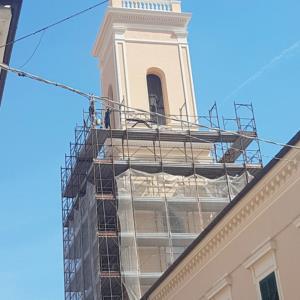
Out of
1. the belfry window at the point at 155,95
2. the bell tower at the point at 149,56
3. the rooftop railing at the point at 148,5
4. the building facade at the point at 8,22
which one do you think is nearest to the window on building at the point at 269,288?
the building facade at the point at 8,22

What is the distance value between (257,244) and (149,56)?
74.7 feet

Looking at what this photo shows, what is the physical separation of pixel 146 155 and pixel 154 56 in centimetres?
626

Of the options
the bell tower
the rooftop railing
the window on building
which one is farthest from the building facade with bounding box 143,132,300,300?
the rooftop railing

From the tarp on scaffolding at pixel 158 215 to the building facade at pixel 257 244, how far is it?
32.3 ft

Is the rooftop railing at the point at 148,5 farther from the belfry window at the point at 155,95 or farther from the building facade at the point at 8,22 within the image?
the building facade at the point at 8,22

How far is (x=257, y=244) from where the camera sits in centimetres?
1822

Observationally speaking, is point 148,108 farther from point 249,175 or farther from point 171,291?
point 171,291

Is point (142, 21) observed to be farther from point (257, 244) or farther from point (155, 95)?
point (257, 244)

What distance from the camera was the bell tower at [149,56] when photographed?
126 ft

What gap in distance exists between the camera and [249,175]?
3566 centimetres

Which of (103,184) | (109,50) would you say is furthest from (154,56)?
(103,184)

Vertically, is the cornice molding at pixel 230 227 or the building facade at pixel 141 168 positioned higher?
the building facade at pixel 141 168

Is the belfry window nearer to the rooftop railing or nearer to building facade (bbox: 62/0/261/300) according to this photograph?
building facade (bbox: 62/0/261/300)

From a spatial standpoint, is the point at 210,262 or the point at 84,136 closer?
the point at 210,262
